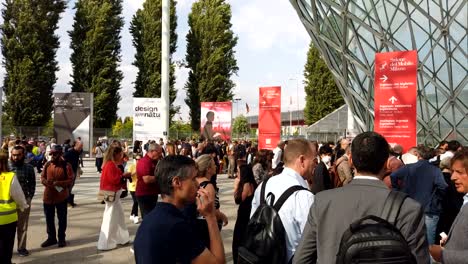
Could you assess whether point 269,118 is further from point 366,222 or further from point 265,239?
point 366,222

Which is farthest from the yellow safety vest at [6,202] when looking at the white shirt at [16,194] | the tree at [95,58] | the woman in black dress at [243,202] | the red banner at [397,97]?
the tree at [95,58]

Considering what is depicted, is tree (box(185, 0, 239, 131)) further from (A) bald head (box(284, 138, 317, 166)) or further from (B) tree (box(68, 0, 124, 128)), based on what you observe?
(A) bald head (box(284, 138, 317, 166))

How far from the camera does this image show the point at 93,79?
147 ft

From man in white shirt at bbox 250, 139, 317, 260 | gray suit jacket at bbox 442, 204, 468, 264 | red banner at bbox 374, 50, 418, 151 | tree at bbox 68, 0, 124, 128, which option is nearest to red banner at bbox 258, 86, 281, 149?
red banner at bbox 374, 50, 418, 151

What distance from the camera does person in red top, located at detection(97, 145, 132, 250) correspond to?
8.26 meters

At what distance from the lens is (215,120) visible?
26438 mm

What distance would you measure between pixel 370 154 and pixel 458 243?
816 mm

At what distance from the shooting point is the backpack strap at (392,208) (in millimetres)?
2465

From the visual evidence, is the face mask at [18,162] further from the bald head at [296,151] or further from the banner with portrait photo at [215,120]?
the banner with portrait photo at [215,120]

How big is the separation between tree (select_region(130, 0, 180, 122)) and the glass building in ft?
84.8

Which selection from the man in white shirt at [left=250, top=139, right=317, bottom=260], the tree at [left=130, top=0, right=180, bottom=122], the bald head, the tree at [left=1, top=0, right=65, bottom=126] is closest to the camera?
the man in white shirt at [left=250, top=139, right=317, bottom=260]

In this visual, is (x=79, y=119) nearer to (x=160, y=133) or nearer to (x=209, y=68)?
(x=160, y=133)

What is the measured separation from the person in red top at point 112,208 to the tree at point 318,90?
158ft

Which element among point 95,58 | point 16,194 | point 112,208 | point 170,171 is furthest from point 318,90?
point 170,171
